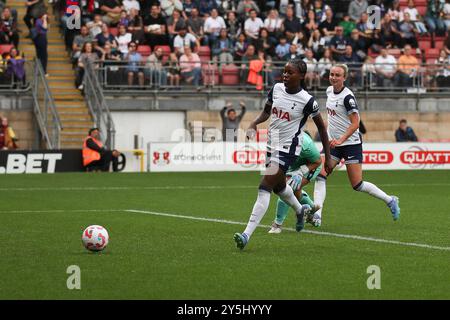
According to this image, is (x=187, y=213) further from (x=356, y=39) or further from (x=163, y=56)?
(x=356, y=39)

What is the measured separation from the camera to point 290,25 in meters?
37.5

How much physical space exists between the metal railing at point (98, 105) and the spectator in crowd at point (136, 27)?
2.20 meters

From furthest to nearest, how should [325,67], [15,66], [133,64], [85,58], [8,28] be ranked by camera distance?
[325,67]
[8,28]
[133,64]
[85,58]
[15,66]

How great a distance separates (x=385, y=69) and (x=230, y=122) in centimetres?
617

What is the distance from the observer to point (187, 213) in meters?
18.7

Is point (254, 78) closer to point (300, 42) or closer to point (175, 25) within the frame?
point (300, 42)

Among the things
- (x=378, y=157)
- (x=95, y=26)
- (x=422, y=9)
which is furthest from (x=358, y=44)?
(x=95, y=26)

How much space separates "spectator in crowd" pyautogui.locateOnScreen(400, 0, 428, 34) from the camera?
39656 mm

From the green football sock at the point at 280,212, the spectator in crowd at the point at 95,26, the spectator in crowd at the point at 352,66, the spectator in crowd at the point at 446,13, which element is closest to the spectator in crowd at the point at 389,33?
the spectator in crowd at the point at 352,66

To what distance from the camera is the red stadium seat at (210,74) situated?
35.5 m

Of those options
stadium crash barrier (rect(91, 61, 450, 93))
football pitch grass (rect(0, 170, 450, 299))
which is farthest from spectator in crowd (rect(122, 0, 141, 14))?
football pitch grass (rect(0, 170, 450, 299))

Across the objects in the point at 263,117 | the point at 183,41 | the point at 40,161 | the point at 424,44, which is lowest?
the point at 40,161
